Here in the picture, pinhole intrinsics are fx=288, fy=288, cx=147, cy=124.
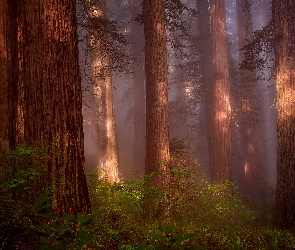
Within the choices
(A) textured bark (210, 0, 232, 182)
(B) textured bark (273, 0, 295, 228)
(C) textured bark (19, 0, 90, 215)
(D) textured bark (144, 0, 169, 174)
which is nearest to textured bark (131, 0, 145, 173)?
(A) textured bark (210, 0, 232, 182)

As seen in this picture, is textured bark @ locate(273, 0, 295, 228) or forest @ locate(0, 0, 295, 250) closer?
forest @ locate(0, 0, 295, 250)

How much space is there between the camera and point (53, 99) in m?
4.49

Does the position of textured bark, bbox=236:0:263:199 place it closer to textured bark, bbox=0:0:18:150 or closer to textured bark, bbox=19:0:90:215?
textured bark, bbox=0:0:18:150

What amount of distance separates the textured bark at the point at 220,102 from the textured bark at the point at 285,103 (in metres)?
5.81

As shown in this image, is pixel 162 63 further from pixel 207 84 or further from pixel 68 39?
pixel 207 84

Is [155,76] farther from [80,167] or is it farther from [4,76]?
[80,167]

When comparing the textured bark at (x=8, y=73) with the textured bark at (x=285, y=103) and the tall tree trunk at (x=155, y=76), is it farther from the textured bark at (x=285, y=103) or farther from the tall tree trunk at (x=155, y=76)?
the textured bark at (x=285, y=103)

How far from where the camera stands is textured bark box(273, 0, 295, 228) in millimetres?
8086

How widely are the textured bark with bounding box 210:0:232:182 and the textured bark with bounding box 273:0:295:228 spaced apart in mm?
5813

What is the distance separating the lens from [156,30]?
28.6ft

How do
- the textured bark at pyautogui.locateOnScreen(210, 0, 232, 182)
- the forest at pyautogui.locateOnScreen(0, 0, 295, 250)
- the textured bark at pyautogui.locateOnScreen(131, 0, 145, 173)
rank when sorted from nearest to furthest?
the forest at pyautogui.locateOnScreen(0, 0, 295, 250) < the textured bark at pyautogui.locateOnScreen(210, 0, 232, 182) < the textured bark at pyautogui.locateOnScreen(131, 0, 145, 173)

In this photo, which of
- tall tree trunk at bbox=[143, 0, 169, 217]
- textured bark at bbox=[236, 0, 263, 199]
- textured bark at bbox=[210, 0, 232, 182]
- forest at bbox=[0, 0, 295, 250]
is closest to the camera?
forest at bbox=[0, 0, 295, 250]

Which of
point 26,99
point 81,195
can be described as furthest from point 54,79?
point 81,195

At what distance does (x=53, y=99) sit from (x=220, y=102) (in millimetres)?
11677
